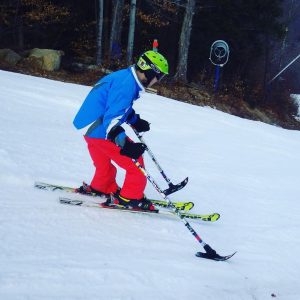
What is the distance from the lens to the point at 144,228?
14.1 feet

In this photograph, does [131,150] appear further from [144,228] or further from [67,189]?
[67,189]

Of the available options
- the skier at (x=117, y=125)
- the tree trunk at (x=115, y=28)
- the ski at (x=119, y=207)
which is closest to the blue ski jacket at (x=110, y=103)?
the skier at (x=117, y=125)

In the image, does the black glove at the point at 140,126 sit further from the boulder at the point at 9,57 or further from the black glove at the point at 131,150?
the boulder at the point at 9,57

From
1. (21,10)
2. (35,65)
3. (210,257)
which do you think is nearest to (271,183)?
(210,257)

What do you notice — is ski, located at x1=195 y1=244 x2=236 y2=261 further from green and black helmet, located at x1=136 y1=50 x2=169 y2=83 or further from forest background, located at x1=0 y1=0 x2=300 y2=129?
forest background, located at x1=0 y1=0 x2=300 y2=129

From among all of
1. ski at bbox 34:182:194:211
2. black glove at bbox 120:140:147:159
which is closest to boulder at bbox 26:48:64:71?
ski at bbox 34:182:194:211

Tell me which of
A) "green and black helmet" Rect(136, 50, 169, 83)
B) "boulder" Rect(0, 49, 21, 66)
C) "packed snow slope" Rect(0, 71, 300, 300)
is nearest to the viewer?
"packed snow slope" Rect(0, 71, 300, 300)

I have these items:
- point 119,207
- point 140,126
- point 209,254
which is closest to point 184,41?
point 140,126

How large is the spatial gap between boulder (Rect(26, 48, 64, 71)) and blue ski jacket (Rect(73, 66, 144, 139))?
1292 cm

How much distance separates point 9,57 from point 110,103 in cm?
1368

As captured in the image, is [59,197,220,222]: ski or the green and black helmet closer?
the green and black helmet

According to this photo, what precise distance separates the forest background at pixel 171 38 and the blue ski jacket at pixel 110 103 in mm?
12210

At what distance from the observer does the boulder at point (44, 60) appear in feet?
54.7

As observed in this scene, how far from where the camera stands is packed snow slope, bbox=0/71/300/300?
10.2 ft
